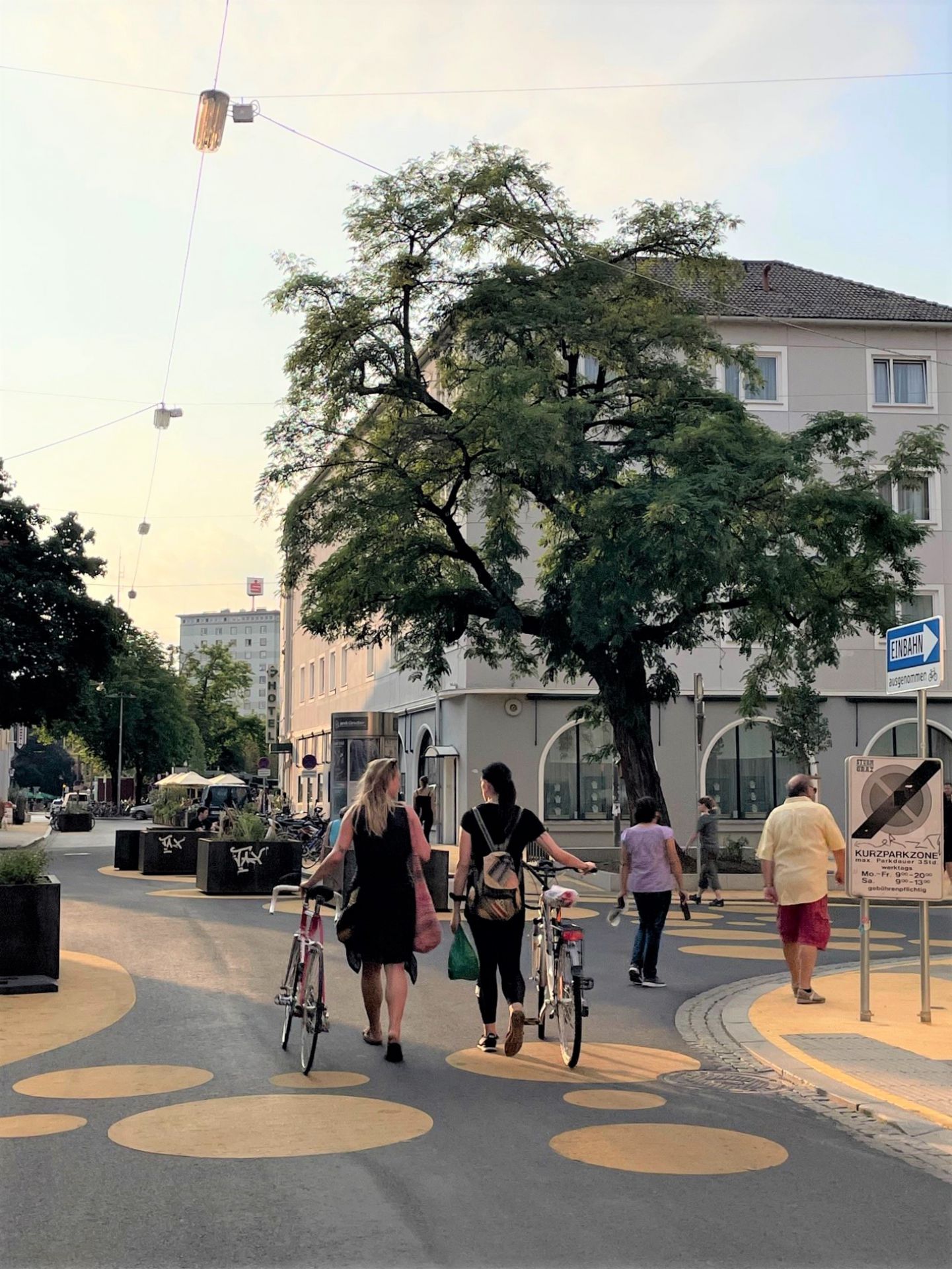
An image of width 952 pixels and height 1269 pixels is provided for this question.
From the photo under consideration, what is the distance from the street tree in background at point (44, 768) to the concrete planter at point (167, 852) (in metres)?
122

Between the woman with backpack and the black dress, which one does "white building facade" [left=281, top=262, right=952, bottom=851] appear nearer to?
the woman with backpack

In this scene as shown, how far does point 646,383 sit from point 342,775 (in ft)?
37.9

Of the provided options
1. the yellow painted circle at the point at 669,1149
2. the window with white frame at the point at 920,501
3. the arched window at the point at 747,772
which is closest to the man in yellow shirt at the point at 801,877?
the yellow painted circle at the point at 669,1149

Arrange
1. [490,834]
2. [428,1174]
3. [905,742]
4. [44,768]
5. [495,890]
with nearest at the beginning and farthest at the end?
[428,1174] < [495,890] < [490,834] < [905,742] < [44,768]

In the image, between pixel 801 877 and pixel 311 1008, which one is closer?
pixel 311 1008

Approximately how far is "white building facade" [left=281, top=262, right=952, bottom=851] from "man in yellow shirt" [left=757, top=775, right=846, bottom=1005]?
79.6 ft

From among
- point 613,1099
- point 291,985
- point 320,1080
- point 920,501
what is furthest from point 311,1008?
point 920,501

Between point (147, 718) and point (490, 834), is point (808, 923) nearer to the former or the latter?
point (490, 834)

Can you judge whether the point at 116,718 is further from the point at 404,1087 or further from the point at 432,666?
the point at 404,1087

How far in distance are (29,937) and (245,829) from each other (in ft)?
36.9

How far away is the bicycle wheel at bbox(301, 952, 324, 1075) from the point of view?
8.12 meters

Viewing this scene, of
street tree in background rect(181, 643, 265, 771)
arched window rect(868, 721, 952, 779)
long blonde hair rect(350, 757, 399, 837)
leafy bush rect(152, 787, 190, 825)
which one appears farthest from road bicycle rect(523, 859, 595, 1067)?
street tree in background rect(181, 643, 265, 771)

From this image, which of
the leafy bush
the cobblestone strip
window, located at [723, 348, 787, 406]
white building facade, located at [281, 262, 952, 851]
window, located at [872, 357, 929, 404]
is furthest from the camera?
→ window, located at [872, 357, 929, 404]

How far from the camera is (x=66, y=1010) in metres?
10.7
